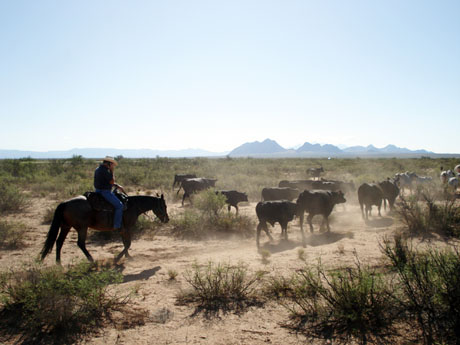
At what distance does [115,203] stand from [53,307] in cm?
335

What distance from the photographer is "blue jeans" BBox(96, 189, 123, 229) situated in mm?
7109

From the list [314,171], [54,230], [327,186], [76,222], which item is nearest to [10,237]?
[54,230]

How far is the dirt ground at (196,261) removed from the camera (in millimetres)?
4059

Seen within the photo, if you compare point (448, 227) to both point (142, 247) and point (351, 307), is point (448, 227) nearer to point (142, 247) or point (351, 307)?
point (351, 307)

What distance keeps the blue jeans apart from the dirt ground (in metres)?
1.13

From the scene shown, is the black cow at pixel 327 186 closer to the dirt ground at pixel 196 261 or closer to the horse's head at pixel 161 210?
the dirt ground at pixel 196 261

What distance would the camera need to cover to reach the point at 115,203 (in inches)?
283

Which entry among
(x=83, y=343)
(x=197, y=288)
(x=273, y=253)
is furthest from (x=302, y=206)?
(x=83, y=343)

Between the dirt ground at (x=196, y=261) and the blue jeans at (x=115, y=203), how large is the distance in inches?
44.4

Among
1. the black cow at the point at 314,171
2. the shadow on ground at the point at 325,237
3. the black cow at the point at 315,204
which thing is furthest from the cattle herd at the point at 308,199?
the black cow at the point at 314,171

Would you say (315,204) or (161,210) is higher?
(161,210)

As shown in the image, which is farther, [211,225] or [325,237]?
[211,225]

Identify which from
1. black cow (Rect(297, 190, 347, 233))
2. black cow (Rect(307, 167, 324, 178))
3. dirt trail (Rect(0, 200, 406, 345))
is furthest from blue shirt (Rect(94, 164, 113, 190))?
black cow (Rect(307, 167, 324, 178))

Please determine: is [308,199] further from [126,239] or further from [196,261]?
[126,239]
